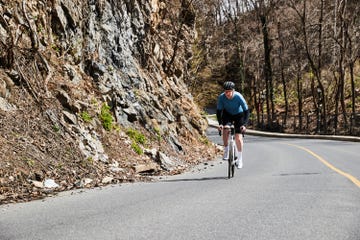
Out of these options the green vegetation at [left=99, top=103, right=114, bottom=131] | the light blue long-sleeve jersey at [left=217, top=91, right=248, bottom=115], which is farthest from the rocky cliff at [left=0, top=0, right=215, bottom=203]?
the light blue long-sleeve jersey at [left=217, top=91, right=248, bottom=115]

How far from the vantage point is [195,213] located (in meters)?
5.74

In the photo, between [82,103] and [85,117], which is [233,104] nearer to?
[85,117]

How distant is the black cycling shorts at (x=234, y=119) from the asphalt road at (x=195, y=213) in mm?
2008

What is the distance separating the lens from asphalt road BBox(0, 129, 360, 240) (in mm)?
4652

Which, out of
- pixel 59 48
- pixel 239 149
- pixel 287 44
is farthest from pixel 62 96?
pixel 287 44

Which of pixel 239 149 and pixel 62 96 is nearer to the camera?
pixel 239 149

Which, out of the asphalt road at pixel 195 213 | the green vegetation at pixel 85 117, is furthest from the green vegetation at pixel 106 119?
the asphalt road at pixel 195 213

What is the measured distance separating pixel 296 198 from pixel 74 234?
345cm

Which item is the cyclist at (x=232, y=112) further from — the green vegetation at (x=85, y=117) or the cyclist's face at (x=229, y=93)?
the green vegetation at (x=85, y=117)

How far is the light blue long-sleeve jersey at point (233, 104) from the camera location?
10.1 metres

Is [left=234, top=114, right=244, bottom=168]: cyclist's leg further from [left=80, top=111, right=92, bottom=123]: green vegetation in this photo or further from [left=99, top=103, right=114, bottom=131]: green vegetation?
[left=99, top=103, right=114, bottom=131]: green vegetation

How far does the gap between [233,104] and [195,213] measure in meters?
4.71

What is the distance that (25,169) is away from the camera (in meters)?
8.06

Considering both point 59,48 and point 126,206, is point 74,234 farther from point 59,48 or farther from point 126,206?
point 59,48
